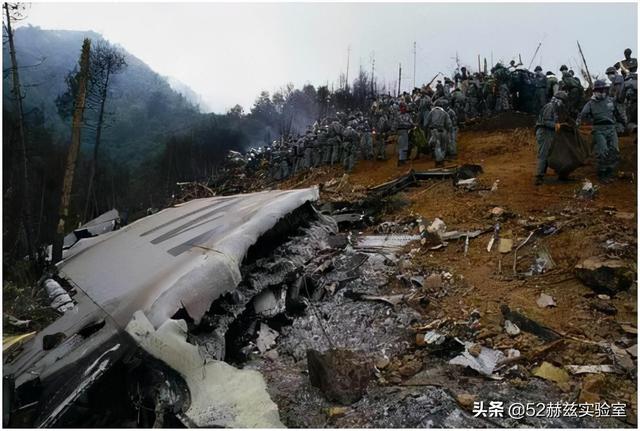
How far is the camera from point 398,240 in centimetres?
631

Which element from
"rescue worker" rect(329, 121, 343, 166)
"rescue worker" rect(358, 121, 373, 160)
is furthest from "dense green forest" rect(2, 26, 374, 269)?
"rescue worker" rect(358, 121, 373, 160)

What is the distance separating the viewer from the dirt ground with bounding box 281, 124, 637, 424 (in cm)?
341

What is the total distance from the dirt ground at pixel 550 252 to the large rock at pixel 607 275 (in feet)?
0.26

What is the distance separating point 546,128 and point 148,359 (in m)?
7.15

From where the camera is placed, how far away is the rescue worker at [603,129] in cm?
675

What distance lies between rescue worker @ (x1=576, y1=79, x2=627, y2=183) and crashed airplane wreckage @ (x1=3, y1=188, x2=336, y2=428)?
19.2ft

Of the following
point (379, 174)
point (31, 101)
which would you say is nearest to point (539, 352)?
point (379, 174)

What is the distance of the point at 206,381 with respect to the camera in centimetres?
290

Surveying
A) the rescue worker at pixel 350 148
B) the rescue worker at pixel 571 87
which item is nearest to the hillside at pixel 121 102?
the rescue worker at pixel 350 148

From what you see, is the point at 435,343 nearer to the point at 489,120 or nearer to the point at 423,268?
the point at 423,268

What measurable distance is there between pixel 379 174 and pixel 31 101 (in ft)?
122

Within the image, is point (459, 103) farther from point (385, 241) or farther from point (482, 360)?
point (482, 360)

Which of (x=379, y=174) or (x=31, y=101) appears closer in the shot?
(x=379, y=174)

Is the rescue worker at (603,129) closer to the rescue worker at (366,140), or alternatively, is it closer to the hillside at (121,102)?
the rescue worker at (366,140)
